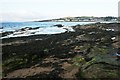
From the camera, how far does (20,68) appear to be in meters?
16.2

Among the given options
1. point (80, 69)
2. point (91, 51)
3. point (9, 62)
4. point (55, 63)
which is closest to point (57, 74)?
point (80, 69)

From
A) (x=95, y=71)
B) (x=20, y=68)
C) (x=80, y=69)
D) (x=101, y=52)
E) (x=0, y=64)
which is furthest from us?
(x=101, y=52)

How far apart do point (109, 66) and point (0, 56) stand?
9276 mm

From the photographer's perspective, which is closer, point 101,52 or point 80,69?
A: point 80,69

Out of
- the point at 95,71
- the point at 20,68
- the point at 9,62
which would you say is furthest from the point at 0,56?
the point at 95,71

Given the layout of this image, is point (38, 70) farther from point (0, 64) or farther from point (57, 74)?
point (0, 64)

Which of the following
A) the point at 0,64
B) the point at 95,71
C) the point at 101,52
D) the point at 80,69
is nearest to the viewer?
the point at 95,71

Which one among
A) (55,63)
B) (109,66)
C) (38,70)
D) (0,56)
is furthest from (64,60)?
(0,56)

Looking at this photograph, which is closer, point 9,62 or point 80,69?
point 80,69

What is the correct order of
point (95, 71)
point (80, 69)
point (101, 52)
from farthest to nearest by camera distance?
point (101, 52), point (80, 69), point (95, 71)

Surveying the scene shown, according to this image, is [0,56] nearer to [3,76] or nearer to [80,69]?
[3,76]

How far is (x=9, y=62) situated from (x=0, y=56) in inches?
98.5

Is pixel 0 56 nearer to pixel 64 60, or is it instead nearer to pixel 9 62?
pixel 9 62

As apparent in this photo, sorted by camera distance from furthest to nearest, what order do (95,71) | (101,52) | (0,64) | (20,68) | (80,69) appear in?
1. (101,52)
2. (0,64)
3. (20,68)
4. (80,69)
5. (95,71)
